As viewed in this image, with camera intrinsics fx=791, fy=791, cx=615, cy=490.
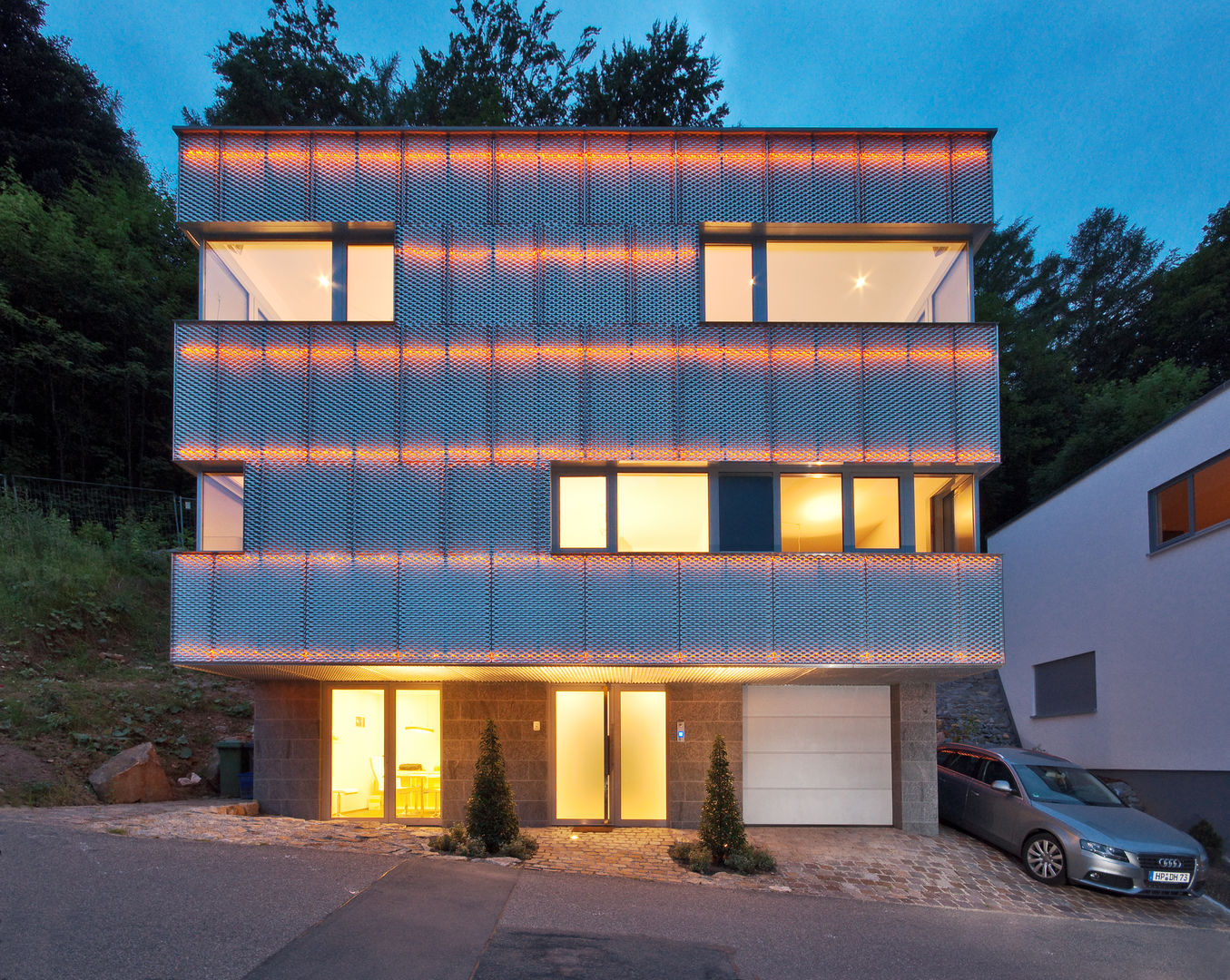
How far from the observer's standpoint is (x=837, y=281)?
11.7m

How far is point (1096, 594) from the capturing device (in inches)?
650

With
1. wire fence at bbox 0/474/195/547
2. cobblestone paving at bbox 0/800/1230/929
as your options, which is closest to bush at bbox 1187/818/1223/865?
cobblestone paving at bbox 0/800/1230/929

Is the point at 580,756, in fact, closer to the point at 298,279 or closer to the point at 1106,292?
the point at 298,279

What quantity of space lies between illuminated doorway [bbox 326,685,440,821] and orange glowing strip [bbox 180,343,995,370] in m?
5.09

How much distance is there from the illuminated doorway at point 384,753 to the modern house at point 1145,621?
1207 cm

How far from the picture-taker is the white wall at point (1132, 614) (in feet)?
41.8

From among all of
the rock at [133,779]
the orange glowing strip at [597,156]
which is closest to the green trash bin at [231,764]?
the rock at [133,779]

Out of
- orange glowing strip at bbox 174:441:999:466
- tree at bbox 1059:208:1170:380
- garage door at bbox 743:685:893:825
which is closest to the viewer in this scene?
orange glowing strip at bbox 174:441:999:466

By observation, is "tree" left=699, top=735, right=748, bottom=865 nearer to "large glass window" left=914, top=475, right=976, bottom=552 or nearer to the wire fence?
"large glass window" left=914, top=475, right=976, bottom=552

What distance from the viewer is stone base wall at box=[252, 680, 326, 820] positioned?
468 inches

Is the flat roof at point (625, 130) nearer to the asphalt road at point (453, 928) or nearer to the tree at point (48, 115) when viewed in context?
the asphalt road at point (453, 928)

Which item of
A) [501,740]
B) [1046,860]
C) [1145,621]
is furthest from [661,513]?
[1145,621]

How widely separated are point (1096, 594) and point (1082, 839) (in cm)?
853

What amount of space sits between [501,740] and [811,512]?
225 inches
